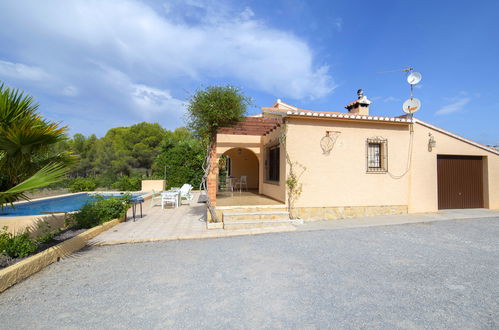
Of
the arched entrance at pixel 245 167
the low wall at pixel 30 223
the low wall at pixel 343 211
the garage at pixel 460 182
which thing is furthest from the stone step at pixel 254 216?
the arched entrance at pixel 245 167

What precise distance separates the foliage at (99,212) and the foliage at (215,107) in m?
3.56

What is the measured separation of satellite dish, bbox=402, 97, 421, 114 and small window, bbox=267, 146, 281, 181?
529 cm

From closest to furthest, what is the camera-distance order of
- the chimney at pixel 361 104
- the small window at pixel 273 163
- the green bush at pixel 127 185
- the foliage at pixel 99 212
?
the foliage at pixel 99 212
the small window at pixel 273 163
the chimney at pixel 361 104
the green bush at pixel 127 185

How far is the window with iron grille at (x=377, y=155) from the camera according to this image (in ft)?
28.3

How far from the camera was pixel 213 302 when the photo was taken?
293cm

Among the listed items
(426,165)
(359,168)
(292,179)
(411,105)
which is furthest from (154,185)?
(426,165)

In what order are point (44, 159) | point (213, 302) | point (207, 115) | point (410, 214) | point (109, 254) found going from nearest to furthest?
1. point (213, 302)
2. point (44, 159)
3. point (109, 254)
4. point (207, 115)
5. point (410, 214)

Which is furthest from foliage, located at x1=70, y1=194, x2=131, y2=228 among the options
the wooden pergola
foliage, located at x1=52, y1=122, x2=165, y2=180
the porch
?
foliage, located at x1=52, y1=122, x2=165, y2=180

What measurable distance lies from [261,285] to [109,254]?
3.41 meters

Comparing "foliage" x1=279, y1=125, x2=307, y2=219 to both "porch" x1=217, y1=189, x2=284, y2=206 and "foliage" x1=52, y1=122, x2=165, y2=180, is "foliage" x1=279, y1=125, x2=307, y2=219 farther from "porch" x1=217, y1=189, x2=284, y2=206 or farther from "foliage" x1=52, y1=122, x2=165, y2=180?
"foliage" x1=52, y1=122, x2=165, y2=180

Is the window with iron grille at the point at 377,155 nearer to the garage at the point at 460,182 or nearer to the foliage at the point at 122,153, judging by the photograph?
the garage at the point at 460,182

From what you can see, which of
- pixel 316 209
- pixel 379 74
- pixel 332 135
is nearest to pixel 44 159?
pixel 316 209

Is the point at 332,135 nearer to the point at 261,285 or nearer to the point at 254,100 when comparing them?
A: the point at 254,100

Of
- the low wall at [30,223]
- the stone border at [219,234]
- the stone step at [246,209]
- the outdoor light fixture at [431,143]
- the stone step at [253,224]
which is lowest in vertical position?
the stone border at [219,234]
